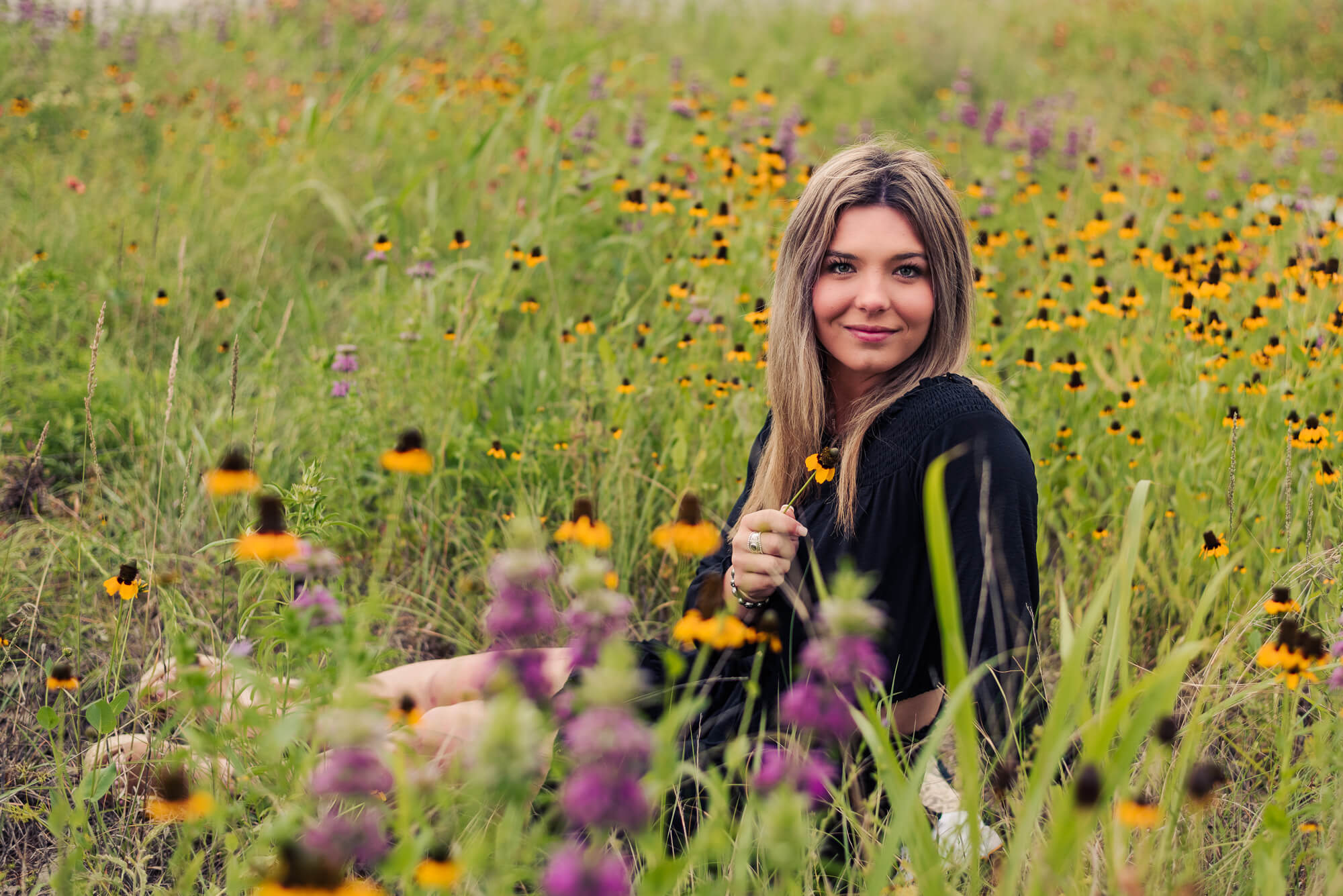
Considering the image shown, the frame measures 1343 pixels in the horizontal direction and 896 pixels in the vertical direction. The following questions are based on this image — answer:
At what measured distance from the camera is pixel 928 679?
2080 mm

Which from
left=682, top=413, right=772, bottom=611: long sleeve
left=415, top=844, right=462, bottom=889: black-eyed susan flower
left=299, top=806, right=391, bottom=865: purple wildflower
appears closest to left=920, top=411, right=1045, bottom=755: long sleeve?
left=682, top=413, right=772, bottom=611: long sleeve

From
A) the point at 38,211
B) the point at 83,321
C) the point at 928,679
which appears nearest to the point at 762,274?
the point at 928,679

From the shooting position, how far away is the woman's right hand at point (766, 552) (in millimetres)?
1675

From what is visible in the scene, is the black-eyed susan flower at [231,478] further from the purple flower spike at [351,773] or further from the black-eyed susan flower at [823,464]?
the black-eyed susan flower at [823,464]

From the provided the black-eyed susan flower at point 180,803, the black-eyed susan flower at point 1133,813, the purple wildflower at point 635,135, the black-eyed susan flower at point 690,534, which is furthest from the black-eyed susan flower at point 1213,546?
the purple wildflower at point 635,135

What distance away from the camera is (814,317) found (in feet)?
7.31

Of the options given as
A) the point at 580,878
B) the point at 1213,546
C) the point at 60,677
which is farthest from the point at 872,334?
the point at 60,677

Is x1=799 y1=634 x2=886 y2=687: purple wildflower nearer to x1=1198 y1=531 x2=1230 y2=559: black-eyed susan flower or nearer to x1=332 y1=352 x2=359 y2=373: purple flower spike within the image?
x1=1198 y1=531 x2=1230 y2=559: black-eyed susan flower

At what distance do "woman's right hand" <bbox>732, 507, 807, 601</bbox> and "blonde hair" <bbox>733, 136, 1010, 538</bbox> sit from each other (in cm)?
20

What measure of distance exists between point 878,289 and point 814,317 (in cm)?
21

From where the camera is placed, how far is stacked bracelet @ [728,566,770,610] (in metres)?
1.85

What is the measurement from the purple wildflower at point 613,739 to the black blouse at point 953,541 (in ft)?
3.51

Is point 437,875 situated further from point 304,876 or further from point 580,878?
point 580,878

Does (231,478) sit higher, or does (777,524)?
(231,478)
